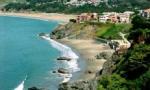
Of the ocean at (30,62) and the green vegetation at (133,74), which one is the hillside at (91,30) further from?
the green vegetation at (133,74)

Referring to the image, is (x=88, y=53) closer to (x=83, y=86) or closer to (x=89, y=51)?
(x=89, y=51)

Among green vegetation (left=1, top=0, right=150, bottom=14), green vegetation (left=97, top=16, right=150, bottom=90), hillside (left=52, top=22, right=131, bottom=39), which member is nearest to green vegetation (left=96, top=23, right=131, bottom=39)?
hillside (left=52, top=22, right=131, bottom=39)

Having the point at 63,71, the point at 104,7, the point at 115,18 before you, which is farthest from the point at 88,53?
the point at 104,7

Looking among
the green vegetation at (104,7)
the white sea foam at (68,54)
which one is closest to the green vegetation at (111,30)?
the white sea foam at (68,54)

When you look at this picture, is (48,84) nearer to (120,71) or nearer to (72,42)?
(120,71)

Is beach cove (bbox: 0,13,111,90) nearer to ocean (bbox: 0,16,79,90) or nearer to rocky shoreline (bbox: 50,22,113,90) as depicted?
rocky shoreline (bbox: 50,22,113,90)
